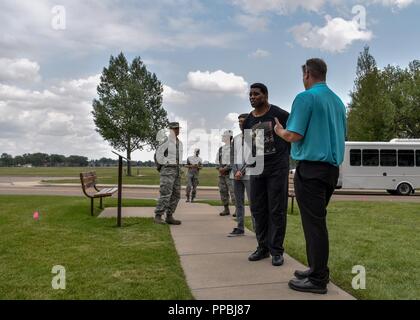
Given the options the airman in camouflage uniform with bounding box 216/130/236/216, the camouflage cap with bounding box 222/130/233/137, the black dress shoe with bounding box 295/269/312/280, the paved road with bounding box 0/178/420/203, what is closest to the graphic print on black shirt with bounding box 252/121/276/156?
the black dress shoe with bounding box 295/269/312/280

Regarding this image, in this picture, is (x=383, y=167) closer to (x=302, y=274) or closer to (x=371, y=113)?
(x=371, y=113)

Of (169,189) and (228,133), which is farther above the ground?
(228,133)

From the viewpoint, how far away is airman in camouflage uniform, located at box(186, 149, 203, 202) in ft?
42.4

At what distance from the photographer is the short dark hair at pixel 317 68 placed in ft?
12.1

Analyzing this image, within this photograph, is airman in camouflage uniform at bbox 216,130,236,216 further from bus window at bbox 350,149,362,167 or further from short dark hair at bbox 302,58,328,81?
bus window at bbox 350,149,362,167

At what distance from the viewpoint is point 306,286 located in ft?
11.9

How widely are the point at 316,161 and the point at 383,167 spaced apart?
18.8m

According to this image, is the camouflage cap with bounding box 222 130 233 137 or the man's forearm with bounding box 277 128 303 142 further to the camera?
the camouflage cap with bounding box 222 130 233 137

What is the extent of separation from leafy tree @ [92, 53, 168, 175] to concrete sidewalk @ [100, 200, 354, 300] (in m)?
32.8

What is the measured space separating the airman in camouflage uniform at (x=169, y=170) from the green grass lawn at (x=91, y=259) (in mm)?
410

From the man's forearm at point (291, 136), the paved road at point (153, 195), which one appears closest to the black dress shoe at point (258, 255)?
the man's forearm at point (291, 136)

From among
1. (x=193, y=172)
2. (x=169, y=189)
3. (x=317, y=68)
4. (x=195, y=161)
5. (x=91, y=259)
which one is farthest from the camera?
(x=195, y=161)

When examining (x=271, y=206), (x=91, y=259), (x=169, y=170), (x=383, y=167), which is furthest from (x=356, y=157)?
(x=91, y=259)

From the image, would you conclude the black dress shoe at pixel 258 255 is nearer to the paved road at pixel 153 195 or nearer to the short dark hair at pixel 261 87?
the short dark hair at pixel 261 87
